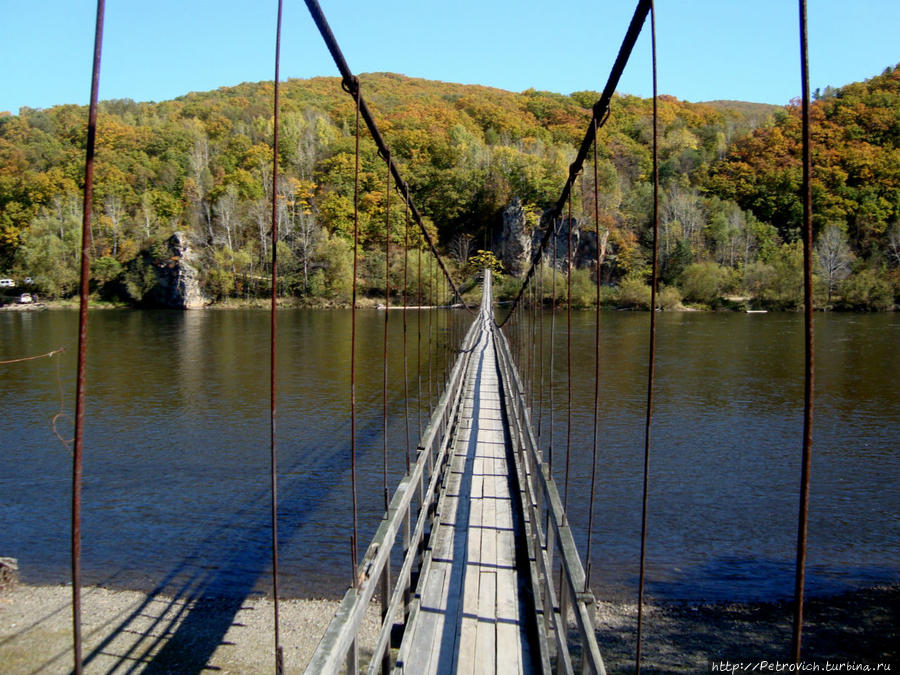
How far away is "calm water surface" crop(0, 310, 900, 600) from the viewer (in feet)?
22.6

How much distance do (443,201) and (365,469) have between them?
52003mm

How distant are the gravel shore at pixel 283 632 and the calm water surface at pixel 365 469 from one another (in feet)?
1.20

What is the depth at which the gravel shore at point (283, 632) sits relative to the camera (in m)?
5.04

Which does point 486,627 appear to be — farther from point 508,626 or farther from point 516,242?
point 516,242

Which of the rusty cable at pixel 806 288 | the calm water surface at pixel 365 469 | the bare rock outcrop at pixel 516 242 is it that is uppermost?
the bare rock outcrop at pixel 516 242

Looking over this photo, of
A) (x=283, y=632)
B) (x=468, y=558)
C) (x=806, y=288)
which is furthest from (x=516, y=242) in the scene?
(x=806, y=288)

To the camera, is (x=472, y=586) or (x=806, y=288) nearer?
(x=806, y=288)

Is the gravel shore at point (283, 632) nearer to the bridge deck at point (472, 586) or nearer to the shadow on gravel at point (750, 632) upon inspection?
the shadow on gravel at point (750, 632)

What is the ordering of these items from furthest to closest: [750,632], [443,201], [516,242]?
1. [443,201]
2. [516,242]
3. [750,632]

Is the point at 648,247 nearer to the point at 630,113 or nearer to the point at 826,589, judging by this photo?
the point at 630,113

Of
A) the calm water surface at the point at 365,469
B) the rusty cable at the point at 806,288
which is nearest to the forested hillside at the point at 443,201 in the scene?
the calm water surface at the point at 365,469

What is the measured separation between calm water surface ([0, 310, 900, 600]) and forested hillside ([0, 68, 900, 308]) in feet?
50.6

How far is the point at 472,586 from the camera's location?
3.51 metres

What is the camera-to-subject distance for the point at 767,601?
6.17 metres
